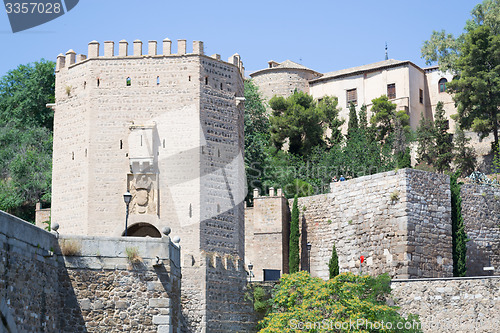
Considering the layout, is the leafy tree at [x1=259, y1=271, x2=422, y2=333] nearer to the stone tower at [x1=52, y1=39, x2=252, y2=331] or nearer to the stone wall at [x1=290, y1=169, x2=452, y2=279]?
the stone wall at [x1=290, y1=169, x2=452, y2=279]

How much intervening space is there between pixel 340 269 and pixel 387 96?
810 inches

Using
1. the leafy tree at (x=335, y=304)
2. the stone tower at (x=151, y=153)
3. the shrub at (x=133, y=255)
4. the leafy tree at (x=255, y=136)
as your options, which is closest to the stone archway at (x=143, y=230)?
the stone tower at (x=151, y=153)

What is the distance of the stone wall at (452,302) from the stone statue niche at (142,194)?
757 cm

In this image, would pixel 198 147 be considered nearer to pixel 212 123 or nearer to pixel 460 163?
pixel 212 123

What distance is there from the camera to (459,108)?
38125mm

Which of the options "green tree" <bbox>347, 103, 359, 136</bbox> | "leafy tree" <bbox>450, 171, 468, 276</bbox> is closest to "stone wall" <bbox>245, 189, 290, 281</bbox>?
"leafy tree" <bbox>450, 171, 468, 276</bbox>

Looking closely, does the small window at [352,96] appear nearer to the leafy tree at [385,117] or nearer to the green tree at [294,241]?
the leafy tree at [385,117]

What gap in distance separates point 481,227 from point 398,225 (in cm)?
388

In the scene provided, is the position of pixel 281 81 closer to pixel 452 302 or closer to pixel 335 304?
pixel 452 302

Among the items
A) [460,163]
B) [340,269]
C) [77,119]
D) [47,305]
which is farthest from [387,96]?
[47,305]

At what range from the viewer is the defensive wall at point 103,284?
12820 millimetres

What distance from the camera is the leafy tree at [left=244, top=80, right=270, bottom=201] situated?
37.1 m

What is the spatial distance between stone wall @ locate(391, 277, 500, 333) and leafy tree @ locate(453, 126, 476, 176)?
58.1 feet

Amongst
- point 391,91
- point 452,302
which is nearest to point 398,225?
point 452,302
